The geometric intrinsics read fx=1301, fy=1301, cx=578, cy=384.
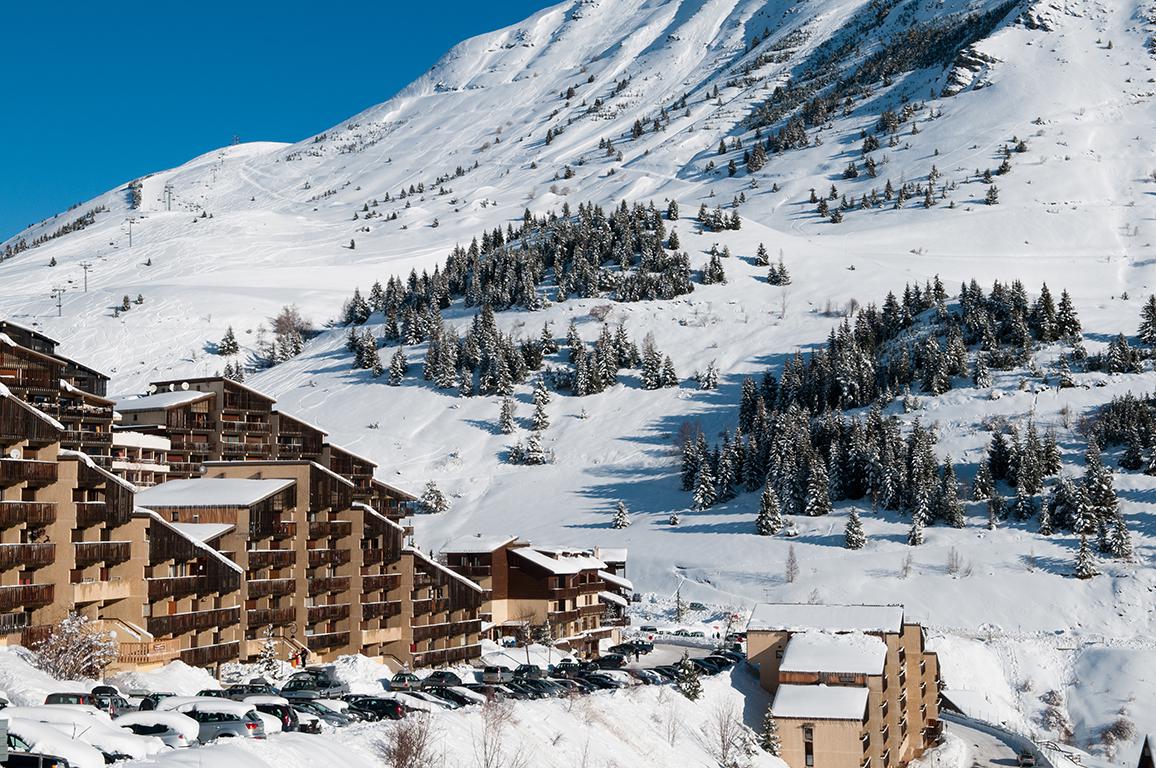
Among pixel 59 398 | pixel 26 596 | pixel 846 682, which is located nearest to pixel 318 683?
pixel 26 596

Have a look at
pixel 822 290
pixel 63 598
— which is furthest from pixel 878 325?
pixel 63 598

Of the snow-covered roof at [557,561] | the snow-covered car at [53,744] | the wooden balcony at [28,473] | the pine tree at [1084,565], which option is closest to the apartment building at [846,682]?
the snow-covered roof at [557,561]

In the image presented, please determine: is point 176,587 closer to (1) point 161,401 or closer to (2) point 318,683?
(2) point 318,683

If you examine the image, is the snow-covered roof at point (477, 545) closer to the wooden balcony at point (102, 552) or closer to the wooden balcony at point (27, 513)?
the wooden balcony at point (102, 552)

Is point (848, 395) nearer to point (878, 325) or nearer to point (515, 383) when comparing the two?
point (878, 325)

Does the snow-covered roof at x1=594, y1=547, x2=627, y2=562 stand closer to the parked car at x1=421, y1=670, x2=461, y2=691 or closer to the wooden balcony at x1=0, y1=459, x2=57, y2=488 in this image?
the parked car at x1=421, y1=670, x2=461, y2=691

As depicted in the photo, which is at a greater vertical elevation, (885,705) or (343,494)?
(343,494)
